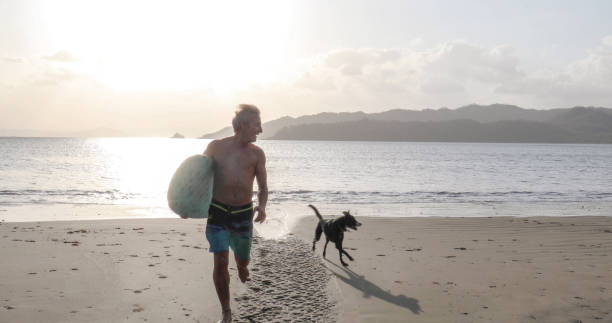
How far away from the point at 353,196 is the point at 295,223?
10.1 m

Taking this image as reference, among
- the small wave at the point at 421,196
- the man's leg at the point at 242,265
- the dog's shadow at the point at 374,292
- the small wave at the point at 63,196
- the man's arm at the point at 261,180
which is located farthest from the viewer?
→ the small wave at the point at 421,196

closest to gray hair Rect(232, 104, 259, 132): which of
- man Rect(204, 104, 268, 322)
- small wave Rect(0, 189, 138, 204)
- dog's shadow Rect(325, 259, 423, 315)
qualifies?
man Rect(204, 104, 268, 322)

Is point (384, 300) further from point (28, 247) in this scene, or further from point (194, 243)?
point (28, 247)

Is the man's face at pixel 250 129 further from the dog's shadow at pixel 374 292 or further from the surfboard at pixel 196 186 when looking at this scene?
the dog's shadow at pixel 374 292

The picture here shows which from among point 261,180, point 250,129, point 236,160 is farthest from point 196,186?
point 250,129

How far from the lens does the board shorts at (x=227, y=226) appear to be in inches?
161

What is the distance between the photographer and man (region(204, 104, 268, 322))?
4.11 m

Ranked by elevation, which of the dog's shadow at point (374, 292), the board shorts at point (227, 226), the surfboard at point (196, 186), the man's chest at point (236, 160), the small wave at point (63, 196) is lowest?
the small wave at point (63, 196)

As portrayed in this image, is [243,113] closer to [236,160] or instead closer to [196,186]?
[236,160]

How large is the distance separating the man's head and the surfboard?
419 mm

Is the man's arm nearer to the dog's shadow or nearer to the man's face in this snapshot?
the man's face

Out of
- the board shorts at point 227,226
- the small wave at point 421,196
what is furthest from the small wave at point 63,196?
the board shorts at point 227,226

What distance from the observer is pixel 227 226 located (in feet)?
13.6

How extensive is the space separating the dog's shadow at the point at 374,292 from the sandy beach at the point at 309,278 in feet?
0.05
